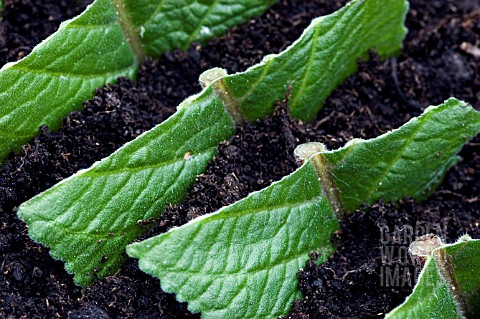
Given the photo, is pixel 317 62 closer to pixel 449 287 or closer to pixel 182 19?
pixel 182 19

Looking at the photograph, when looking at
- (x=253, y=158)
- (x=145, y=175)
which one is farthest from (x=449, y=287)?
(x=145, y=175)

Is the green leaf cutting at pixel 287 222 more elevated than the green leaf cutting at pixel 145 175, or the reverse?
the green leaf cutting at pixel 145 175

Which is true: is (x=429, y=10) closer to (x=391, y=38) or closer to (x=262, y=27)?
(x=391, y=38)

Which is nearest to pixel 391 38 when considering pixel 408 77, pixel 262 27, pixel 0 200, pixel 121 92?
pixel 408 77

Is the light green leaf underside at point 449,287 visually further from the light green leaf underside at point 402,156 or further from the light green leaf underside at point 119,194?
the light green leaf underside at point 119,194

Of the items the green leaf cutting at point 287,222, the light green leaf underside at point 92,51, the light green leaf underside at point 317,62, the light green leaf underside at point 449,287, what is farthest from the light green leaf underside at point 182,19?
the light green leaf underside at point 449,287

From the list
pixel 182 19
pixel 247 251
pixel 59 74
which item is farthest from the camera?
pixel 182 19

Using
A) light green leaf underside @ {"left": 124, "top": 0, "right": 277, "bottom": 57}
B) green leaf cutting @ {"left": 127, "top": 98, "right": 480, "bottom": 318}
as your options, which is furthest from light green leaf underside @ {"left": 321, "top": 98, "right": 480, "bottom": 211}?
light green leaf underside @ {"left": 124, "top": 0, "right": 277, "bottom": 57}
